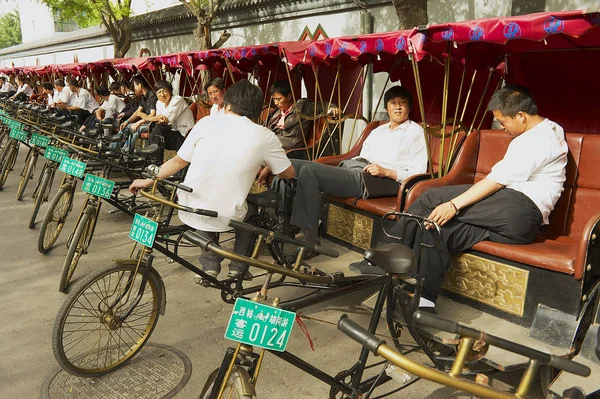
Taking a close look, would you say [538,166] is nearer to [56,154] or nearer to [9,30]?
[56,154]

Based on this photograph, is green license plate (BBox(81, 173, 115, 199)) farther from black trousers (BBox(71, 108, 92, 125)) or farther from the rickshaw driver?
black trousers (BBox(71, 108, 92, 125))

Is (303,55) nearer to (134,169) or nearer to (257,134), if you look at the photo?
(134,169)

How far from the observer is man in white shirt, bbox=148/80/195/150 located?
6.81m

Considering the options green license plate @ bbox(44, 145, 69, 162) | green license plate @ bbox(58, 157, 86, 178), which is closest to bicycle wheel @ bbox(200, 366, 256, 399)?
green license plate @ bbox(58, 157, 86, 178)

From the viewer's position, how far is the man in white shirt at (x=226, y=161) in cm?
294

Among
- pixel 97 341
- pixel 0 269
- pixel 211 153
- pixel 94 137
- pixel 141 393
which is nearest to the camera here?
pixel 141 393

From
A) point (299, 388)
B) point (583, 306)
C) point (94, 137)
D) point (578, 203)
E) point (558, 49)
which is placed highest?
point (558, 49)

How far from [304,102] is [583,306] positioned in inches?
144

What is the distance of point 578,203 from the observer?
11.5 ft

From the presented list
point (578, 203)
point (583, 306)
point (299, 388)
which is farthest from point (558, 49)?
point (299, 388)

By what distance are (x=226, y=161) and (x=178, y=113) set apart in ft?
14.0

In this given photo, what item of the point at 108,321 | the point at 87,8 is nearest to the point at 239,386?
the point at 108,321

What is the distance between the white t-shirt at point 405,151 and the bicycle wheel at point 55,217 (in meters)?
2.79

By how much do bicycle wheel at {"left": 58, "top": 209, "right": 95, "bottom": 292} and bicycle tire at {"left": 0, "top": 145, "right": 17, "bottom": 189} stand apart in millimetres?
3788
